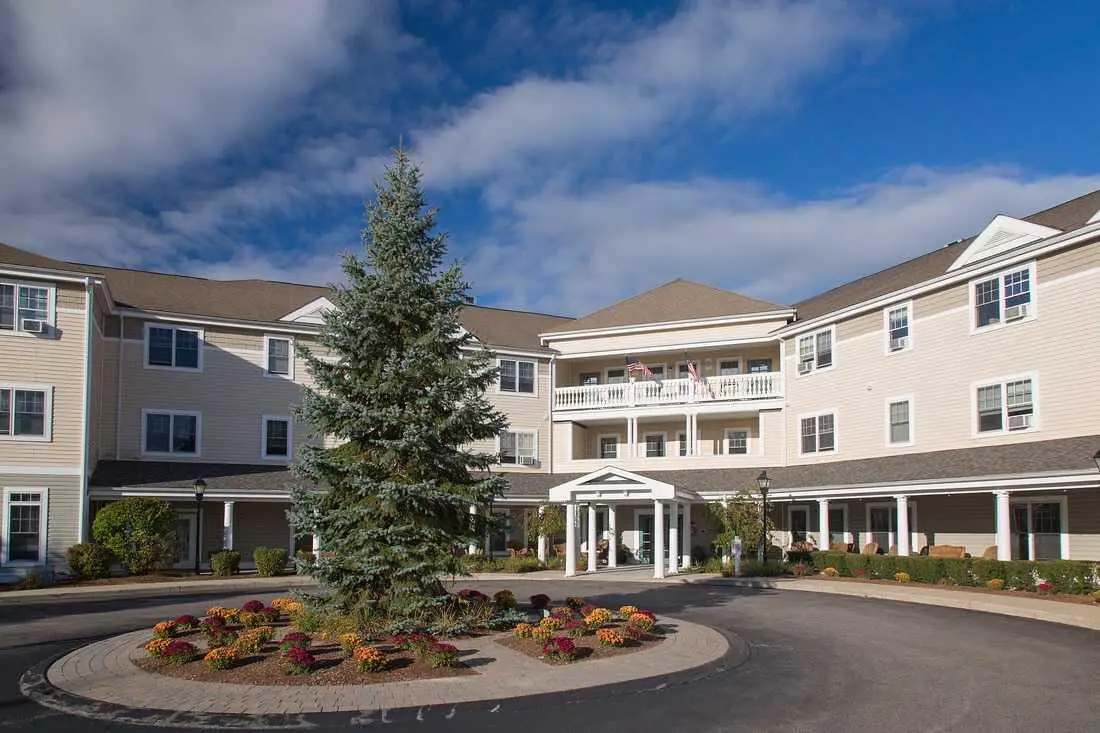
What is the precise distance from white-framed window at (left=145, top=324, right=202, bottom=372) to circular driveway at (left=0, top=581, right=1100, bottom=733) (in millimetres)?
13179

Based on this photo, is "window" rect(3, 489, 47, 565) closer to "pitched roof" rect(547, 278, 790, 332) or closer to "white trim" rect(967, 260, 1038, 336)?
"pitched roof" rect(547, 278, 790, 332)

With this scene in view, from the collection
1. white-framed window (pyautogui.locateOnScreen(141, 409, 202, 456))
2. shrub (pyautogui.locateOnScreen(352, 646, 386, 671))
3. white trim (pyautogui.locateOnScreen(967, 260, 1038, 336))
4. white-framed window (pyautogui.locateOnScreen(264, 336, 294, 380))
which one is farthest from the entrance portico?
shrub (pyautogui.locateOnScreen(352, 646, 386, 671))

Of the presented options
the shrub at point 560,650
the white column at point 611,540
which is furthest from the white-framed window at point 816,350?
the shrub at point 560,650

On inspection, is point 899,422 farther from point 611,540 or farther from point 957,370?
point 611,540

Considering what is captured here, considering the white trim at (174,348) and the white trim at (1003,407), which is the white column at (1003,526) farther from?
the white trim at (174,348)

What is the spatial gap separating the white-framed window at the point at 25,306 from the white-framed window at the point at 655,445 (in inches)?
895

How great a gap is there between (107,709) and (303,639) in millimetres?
2815

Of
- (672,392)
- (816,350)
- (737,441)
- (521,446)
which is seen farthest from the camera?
(521,446)

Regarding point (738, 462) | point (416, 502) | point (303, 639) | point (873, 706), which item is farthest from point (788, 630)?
point (738, 462)

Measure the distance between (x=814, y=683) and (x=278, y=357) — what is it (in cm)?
2597

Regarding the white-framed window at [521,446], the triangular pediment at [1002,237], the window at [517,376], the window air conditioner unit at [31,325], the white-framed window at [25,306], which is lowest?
the white-framed window at [521,446]

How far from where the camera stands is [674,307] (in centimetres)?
3834

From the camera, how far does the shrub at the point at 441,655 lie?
11656mm

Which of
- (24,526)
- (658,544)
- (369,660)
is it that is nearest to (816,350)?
(658,544)
